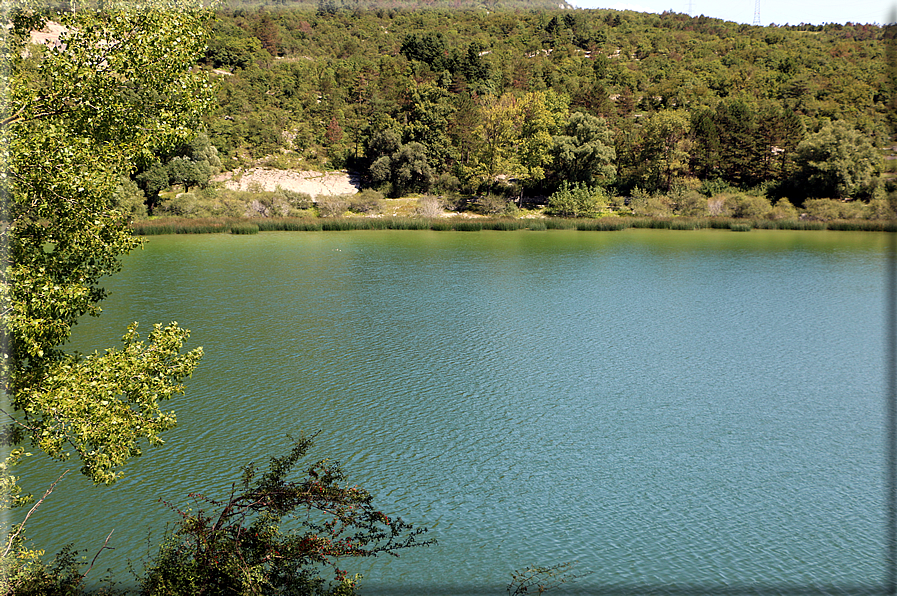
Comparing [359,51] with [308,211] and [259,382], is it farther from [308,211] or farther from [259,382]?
[259,382]

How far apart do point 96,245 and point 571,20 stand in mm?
105552

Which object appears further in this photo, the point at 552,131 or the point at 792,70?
the point at 792,70

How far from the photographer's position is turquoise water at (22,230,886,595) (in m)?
8.13

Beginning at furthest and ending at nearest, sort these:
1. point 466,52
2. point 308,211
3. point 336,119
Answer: point 466,52
point 336,119
point 308,211

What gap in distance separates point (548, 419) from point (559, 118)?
43781 millimetres

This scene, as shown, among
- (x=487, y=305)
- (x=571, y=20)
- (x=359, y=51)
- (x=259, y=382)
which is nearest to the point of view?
(x=259, y=382)

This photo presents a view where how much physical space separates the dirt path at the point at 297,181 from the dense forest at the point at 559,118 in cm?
155

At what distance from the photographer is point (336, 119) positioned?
204 ft

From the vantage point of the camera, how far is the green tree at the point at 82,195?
5.66 meters

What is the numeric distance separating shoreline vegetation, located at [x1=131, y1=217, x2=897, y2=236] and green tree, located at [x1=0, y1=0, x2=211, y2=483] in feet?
109

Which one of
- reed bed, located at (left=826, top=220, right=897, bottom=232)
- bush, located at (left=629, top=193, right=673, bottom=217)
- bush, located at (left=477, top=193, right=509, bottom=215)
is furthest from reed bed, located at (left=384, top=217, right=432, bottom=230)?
reed bed, located at (left=826, top=220, right=897, bottom=232)

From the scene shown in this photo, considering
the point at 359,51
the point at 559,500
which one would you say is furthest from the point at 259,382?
the point at 359,51

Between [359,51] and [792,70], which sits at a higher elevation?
[359,51]

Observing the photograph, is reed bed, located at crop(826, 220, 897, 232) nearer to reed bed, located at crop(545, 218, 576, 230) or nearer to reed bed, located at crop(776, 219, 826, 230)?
reed bed, located at crop(776, 219, 826, 230)
